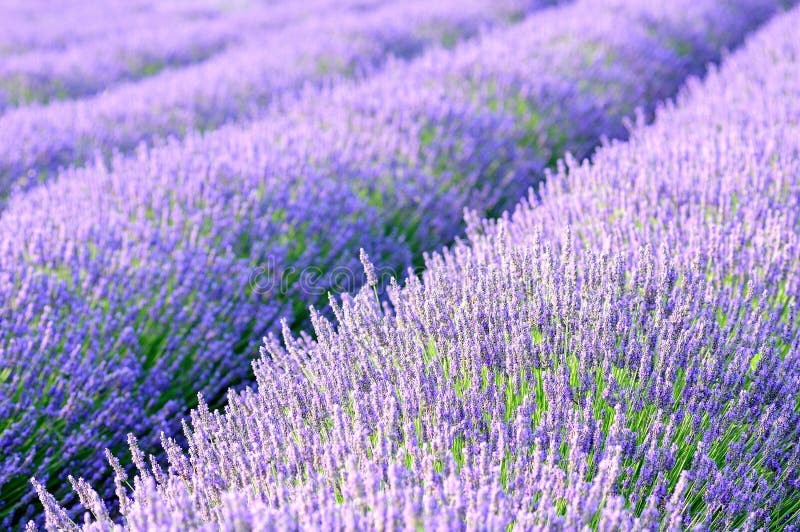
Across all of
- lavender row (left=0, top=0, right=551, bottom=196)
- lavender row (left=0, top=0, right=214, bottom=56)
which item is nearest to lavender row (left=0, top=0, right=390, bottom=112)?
lavender row (left=0, top=0, right=214, bottom=56)

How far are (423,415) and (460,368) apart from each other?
19cm

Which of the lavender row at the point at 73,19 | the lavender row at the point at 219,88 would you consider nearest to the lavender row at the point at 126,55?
the lavender row at the point at 73,19

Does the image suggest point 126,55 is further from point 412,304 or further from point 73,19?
point 412,304

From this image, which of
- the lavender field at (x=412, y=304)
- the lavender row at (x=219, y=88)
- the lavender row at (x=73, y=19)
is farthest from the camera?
the lavender row at (x=73, y=19)

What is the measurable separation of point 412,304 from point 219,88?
13.7 feet

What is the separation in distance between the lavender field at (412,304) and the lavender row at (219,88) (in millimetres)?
41

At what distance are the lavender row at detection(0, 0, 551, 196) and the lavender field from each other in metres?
0.04

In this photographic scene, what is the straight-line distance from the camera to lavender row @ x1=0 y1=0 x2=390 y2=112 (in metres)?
6.21

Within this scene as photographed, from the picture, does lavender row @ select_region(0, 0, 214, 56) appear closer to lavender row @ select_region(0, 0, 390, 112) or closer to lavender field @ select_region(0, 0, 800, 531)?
lavender row @ select_region(0, 0, 390, 112)

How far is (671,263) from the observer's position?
2.06 metres

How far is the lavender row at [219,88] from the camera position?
445 cm

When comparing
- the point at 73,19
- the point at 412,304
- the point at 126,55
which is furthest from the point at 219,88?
the point at 73,19

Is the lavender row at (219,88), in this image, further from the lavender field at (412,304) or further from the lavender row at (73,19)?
the lavender row at (73,19)

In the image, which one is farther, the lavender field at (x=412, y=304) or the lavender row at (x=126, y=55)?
the lavender row at (x=126, y=55)
